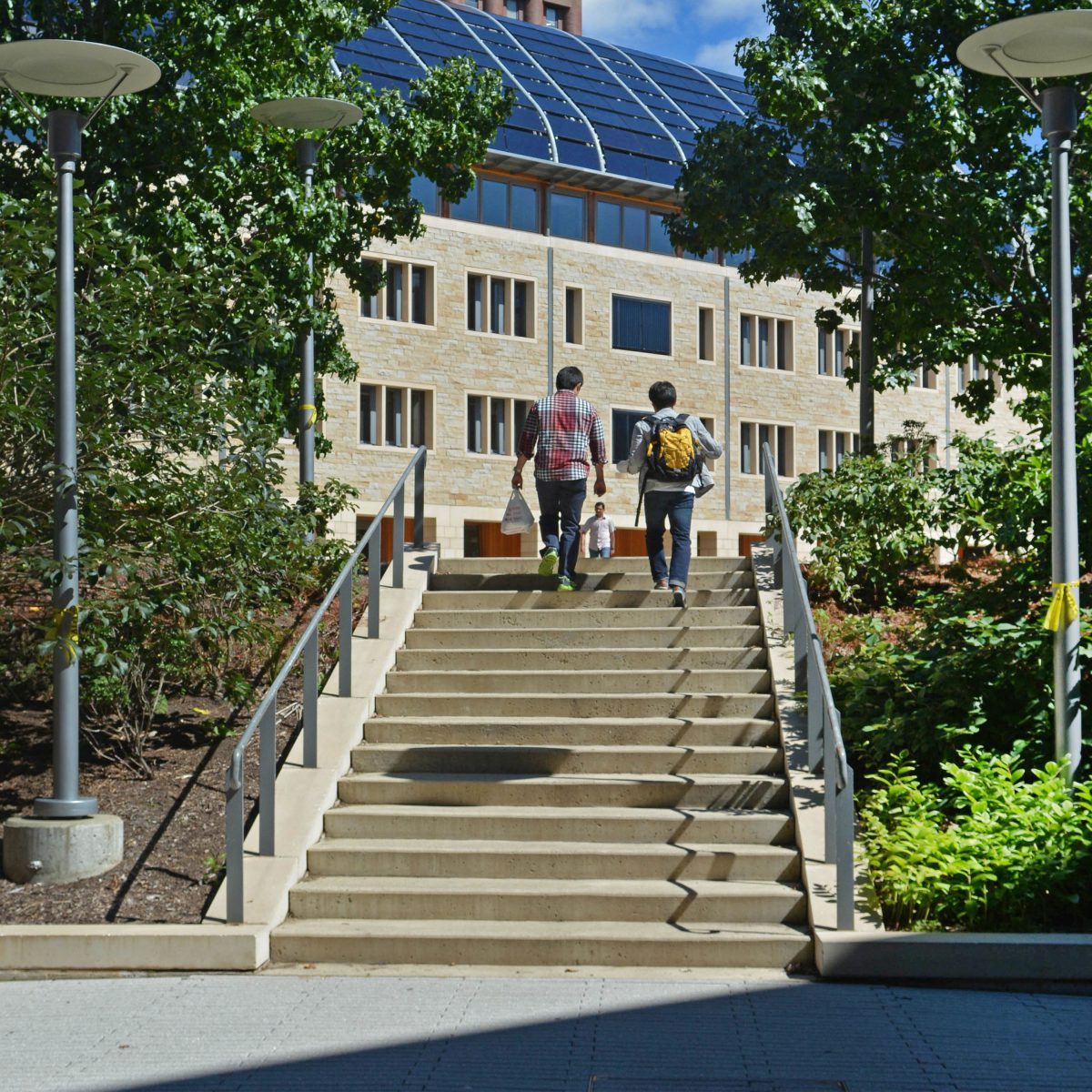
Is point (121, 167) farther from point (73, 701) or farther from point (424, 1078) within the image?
point (424, 1078)

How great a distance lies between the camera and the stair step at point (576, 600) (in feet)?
39.8

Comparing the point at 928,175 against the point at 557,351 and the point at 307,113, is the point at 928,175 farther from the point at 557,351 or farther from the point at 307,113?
the point at 557,351

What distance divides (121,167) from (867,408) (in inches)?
383

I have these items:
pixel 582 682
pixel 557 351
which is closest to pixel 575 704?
pixel 582 682

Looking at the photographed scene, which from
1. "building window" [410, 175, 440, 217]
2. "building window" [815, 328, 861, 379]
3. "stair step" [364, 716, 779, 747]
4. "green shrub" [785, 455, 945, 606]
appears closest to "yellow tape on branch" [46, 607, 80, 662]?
"stair step" [364, 716, 779, 747]

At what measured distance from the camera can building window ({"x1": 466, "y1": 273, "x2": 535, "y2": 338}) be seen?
139 feet

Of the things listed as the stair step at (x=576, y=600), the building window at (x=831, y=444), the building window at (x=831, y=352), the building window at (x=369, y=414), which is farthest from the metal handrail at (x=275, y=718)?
the building window at (x=831, y=352)

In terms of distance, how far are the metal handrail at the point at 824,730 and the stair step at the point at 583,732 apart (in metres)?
0.55

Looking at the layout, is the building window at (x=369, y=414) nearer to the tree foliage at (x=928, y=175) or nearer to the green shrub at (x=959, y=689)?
the tree foliage at (x=928, y=175)

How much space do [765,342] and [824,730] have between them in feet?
133

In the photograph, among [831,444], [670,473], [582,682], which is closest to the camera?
[582,682]

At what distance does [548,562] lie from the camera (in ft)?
40.3

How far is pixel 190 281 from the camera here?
1045cm

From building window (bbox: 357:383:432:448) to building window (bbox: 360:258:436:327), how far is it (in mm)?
1858
